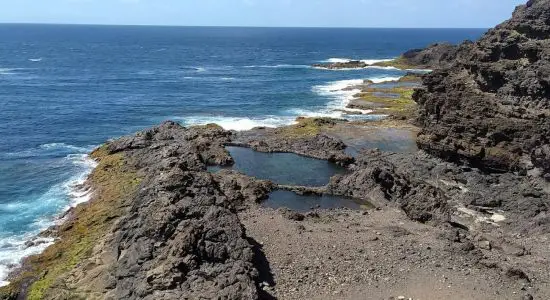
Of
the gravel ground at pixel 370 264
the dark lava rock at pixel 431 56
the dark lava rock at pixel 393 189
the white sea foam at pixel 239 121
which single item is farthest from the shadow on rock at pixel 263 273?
the dark lava rock at pixel 431 56

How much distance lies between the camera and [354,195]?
5347 centimetres

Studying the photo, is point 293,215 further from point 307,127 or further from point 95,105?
point 95,105

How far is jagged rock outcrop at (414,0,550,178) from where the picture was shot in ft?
172

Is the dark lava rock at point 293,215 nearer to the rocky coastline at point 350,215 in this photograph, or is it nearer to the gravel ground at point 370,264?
the rocky coastline at point 350,215

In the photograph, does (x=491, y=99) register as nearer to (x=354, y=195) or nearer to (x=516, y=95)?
(x=516, y=95)

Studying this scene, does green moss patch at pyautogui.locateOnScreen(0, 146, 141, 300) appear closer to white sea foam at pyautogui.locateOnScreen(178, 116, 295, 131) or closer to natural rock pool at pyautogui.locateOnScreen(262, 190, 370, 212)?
natural rock pool at pyautogui.locateOnScreen(262, 190, 370, 212)

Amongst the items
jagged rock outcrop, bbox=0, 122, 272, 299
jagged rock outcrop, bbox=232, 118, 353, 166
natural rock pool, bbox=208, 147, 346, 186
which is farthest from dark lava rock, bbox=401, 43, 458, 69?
jagged rock outcrop, bbox=0, 122, 272, 299

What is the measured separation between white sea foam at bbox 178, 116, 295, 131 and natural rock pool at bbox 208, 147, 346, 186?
15.1 meters

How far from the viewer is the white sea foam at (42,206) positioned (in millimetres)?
40656

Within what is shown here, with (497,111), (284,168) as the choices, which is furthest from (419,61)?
(284,168)

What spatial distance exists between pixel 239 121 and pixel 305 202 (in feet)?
125

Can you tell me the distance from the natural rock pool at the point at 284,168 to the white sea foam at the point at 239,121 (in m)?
15.1

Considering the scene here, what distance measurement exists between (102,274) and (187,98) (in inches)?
3084

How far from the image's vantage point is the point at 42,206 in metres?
51.1
